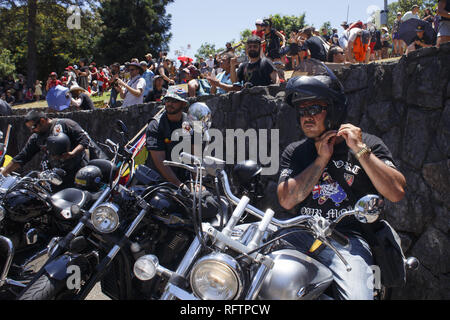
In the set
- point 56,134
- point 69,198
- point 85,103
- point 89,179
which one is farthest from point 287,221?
point 85,103

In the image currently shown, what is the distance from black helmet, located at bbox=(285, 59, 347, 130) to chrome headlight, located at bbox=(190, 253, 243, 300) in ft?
3.68

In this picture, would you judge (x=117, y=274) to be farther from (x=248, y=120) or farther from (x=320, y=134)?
(x=248, y=120)

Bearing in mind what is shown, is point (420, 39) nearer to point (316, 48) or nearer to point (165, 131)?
point (316, 48)

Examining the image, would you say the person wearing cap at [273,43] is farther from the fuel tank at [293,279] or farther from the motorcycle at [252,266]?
the fuel tank at [293,279]

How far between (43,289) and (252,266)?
160 centimetres

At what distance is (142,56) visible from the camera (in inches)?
1496

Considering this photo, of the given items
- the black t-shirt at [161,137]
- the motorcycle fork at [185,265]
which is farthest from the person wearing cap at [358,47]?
the motorcycle fork at [185,265]

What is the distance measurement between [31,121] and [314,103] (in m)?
3.92

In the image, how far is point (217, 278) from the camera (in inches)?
70.4

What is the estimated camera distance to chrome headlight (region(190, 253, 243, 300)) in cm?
177

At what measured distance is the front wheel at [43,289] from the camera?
2688 millimetres

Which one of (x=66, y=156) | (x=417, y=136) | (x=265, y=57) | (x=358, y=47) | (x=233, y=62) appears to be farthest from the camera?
(x=358, y=47)

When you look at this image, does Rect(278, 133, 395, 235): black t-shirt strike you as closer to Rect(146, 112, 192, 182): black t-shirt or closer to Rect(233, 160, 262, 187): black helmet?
Rect(233, 160, 262, 187): black helmet
